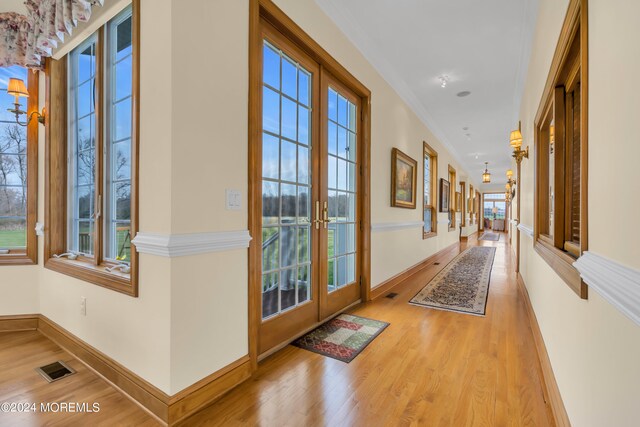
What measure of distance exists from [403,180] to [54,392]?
406 centimetres

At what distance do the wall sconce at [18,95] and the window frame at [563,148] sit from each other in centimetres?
362

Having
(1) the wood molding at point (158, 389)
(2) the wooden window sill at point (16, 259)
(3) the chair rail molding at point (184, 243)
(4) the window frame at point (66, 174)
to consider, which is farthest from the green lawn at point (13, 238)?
(3) the chair rail molding at point (184, 243)

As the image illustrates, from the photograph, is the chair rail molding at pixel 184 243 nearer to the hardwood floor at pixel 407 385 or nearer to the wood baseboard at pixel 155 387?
the wood baseboard at pixel 155 387

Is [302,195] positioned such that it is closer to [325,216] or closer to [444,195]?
[325,216]

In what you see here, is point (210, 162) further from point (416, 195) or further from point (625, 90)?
point (416, 195)

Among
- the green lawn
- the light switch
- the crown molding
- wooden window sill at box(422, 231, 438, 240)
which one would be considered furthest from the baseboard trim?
wooden window sill at box(422, 231, 438, 240)

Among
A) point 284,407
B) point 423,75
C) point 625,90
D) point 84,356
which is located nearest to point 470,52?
point 423,75

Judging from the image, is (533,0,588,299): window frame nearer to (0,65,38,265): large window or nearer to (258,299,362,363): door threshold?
(258,299,362,363): door threshold

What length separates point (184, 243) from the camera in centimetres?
147

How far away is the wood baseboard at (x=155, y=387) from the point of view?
1.45 meters

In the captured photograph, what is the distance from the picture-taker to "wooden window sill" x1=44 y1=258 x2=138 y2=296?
1.66 metres

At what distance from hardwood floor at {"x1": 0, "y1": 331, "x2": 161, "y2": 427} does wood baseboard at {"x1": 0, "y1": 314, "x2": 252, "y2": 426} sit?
36mm

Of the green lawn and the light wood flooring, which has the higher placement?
the green lawn

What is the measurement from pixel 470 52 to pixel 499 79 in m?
0.98
